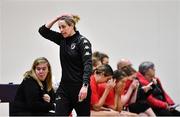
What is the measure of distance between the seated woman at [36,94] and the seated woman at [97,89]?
482 mm

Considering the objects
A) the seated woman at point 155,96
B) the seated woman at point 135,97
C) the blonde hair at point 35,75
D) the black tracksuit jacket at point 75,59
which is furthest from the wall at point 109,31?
the black tracksuit jacket at point 75,59

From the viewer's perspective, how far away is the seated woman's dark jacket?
4.05 m

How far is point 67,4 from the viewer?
634 cm

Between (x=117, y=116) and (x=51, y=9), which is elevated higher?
(x=51, y=9)

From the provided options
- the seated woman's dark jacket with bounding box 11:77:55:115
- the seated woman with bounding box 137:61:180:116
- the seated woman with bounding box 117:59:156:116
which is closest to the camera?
the seated woman's dark jacket with bounding box 11:77:55:115

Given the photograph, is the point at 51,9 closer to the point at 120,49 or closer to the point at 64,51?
the point at 120,49

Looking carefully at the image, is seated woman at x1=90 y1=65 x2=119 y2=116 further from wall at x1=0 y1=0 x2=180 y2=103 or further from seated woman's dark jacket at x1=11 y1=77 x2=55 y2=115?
wall at x1=0 y1=0 x2=180 y2=103

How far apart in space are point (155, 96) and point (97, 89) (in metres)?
1.27

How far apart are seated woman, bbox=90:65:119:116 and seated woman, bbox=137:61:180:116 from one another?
33.7 inches

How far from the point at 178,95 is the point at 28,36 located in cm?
267

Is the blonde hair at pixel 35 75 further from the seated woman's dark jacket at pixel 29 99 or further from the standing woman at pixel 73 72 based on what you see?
the standing woman at pixel 73 72

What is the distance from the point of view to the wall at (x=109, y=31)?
20.4ft

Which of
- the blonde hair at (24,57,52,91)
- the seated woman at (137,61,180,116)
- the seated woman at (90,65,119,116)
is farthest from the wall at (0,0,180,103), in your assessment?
the seated woman at (90,65,119,116)

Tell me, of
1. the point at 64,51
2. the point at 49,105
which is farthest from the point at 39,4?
the point at 64,51
